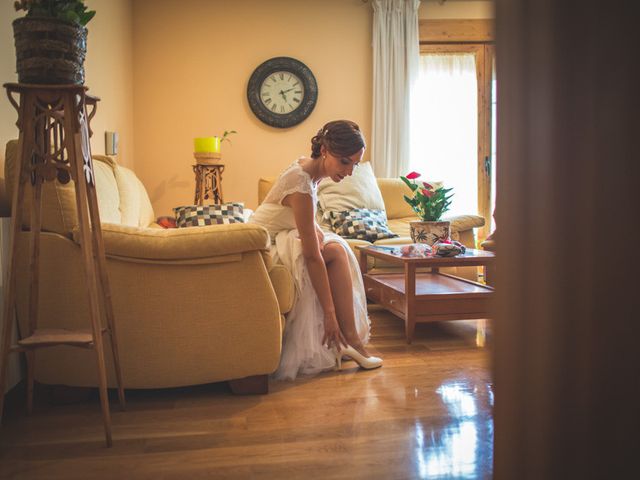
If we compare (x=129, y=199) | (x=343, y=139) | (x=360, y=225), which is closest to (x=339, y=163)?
(x=343, y=139)

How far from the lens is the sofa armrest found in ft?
5.65

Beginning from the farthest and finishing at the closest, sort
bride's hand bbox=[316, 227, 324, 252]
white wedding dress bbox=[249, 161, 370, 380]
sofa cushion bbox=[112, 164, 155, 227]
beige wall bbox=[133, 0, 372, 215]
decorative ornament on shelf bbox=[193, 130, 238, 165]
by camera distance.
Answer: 1. beige wall bbox=[133, 0, 372, 215]
2. decorative ornament on shelf bbox=[193, 130, 238, 165]
3. sofa cushion bbox=[112, 164, 155, 227]
4. bride's hand bbox=[316, 227, 324, 252]
5. white wedding dress bbox=[249, 161, 370, 380]

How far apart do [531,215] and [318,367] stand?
186 cm

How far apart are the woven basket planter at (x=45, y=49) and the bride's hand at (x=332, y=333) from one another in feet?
4.14

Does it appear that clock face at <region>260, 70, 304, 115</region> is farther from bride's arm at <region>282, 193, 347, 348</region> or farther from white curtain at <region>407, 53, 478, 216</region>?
bride's arm at <region>282, 193, 347, 348</region>

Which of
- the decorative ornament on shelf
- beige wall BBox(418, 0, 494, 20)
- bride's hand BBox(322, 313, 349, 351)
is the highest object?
beige wall BBox(418, 0, 494, 20)

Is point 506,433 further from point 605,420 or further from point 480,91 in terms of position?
point 480,91

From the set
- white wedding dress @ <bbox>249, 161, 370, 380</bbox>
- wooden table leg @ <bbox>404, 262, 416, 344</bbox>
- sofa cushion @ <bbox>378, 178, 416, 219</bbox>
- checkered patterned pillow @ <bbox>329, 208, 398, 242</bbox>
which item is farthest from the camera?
sofa cushion @ <bbox>378, 178, 416, 219</bbox>

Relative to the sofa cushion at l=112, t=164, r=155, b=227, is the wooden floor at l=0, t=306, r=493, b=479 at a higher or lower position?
lower

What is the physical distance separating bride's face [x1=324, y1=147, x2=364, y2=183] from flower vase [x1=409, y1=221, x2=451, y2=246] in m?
0.86

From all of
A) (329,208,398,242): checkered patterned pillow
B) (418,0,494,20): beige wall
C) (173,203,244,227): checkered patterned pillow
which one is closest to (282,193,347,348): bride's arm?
(173,203,244,227): checkered patterned pillow

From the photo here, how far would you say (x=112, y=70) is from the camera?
13.1 feet

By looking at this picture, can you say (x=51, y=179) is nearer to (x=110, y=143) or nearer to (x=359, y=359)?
(x=359, y=359)

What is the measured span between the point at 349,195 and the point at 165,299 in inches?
95.1
